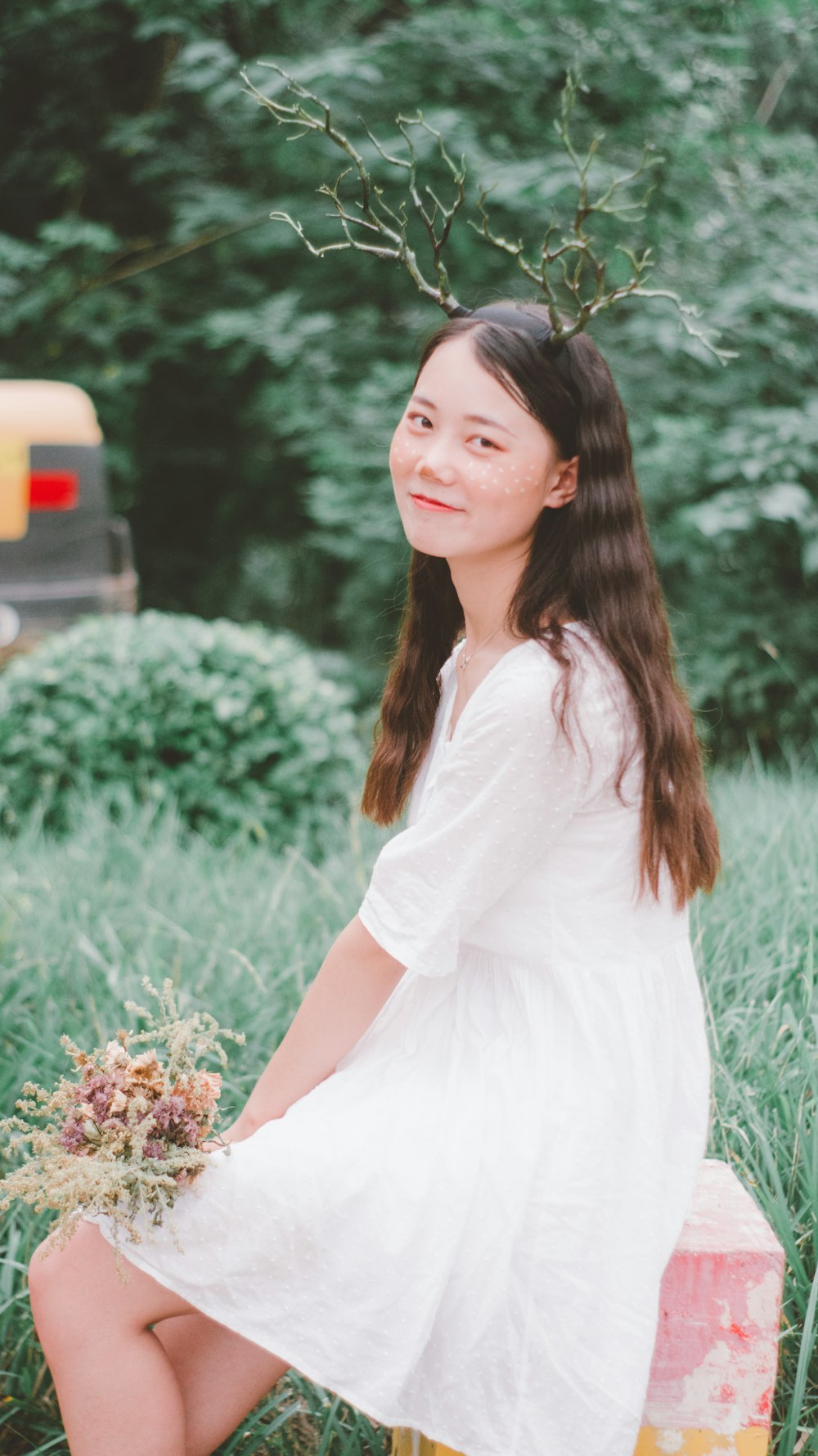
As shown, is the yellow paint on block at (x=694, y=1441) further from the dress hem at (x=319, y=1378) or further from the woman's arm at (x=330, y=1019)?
the woman's arm at (x=330, y=1019)

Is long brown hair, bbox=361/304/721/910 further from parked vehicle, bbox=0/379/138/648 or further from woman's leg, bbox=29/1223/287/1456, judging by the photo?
parked vehicle, bbox=0/379/138/648

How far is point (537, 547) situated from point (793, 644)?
11.9 feet

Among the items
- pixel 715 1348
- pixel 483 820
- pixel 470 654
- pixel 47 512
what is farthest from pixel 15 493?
pixel 715 1348

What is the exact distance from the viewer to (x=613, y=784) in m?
1.43

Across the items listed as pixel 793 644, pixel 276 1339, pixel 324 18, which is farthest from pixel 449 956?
pixel 324 18

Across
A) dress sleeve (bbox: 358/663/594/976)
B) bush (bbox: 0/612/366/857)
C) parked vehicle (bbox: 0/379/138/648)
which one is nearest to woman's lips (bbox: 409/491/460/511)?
dress sleeve (bbox: 358/663/594/976)

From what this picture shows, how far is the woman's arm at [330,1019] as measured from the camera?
1.44 meters

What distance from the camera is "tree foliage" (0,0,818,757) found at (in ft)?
15.4

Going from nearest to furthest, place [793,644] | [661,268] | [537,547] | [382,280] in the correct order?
[537,547], [793,644], [661,268], [382,280]

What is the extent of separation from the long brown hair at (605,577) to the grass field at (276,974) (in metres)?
0.72

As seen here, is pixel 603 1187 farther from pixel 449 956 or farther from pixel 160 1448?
pixel 160 1448

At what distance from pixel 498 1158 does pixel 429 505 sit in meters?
0.75

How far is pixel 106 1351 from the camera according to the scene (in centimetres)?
135

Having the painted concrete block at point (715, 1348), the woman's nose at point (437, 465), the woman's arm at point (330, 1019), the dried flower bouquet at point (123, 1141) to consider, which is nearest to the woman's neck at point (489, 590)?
the woman's nose at point (437, 465)
